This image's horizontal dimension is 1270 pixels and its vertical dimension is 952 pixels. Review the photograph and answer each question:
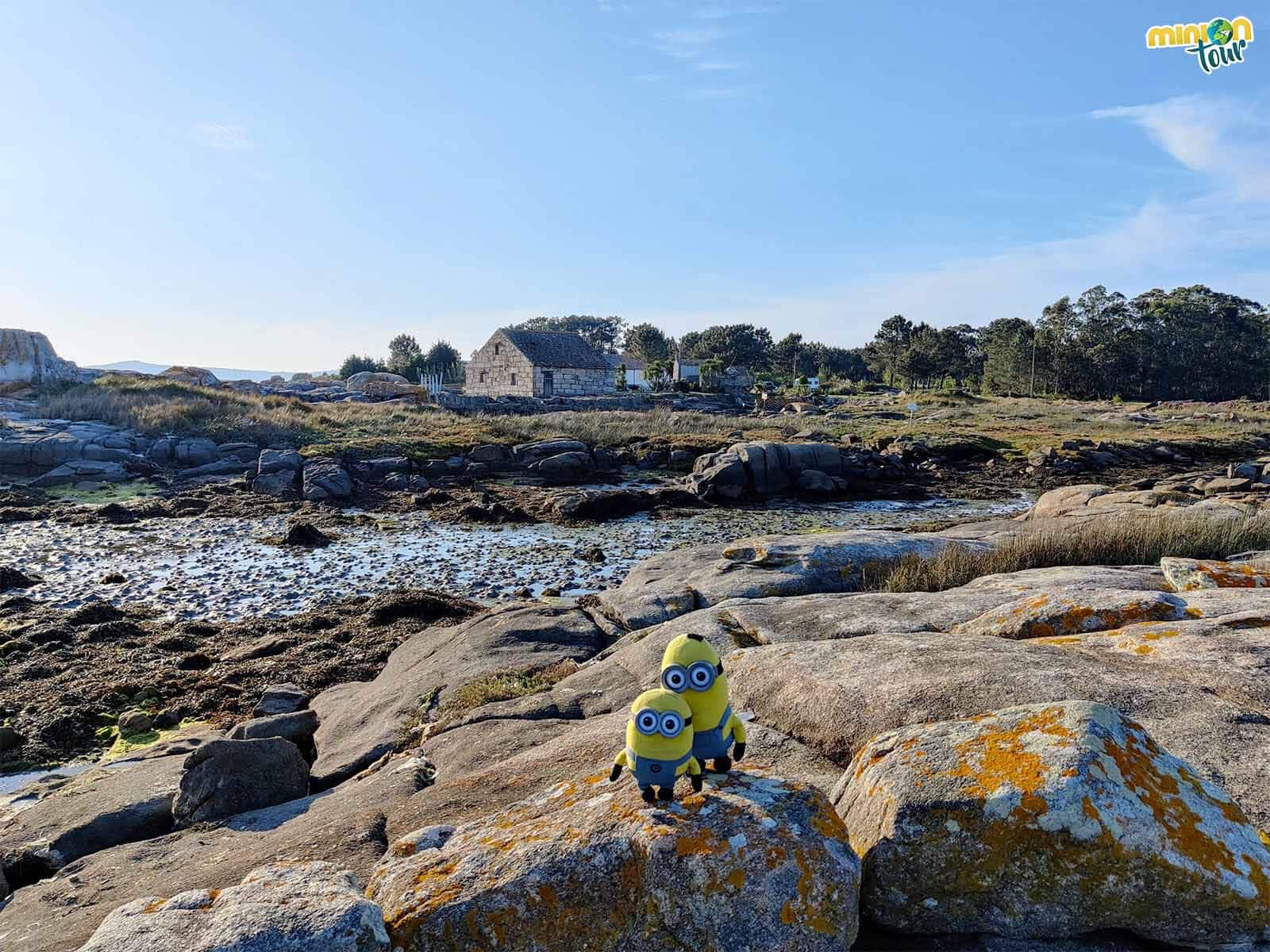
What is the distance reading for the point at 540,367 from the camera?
69.4 meters

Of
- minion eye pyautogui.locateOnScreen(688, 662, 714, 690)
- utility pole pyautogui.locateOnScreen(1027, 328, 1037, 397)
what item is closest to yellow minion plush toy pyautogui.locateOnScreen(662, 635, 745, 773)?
minion eye pyautogui.locateOnScreen(688, 662, 714, 690)

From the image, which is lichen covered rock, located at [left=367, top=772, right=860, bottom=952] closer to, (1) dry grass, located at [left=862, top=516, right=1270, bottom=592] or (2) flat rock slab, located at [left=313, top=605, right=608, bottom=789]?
(2) flat rock slab, located at [left=313, top=605, right=608, bottom=789]

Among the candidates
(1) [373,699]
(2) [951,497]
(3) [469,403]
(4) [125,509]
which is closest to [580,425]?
(3) [469,403]

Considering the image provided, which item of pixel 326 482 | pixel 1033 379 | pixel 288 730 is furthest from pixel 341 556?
pixel 1033 379

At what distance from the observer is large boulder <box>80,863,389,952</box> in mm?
2980

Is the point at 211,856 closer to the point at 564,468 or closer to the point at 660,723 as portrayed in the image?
the point at 660,723

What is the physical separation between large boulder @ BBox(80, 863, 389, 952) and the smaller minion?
1199mm

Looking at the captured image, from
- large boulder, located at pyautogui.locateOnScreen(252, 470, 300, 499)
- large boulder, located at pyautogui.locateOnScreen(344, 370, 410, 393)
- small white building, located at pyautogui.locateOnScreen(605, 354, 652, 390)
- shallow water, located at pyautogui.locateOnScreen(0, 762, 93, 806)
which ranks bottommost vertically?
shallow water, located at pyautogui.locateOnScreen(0, 762, 93, 806)

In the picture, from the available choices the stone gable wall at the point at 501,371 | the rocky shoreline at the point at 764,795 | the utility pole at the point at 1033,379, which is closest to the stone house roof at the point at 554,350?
the stone gable wall at the point at 501,371

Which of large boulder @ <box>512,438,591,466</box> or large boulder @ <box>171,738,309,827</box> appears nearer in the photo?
large boulder @ <box>171,738,309,827</box>

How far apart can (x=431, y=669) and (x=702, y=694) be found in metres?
6.91

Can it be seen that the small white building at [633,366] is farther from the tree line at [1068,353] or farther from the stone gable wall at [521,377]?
the stone gable wall at [521,377]

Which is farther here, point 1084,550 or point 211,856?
point 1084,550

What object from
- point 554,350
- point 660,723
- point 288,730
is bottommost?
point 288,730
